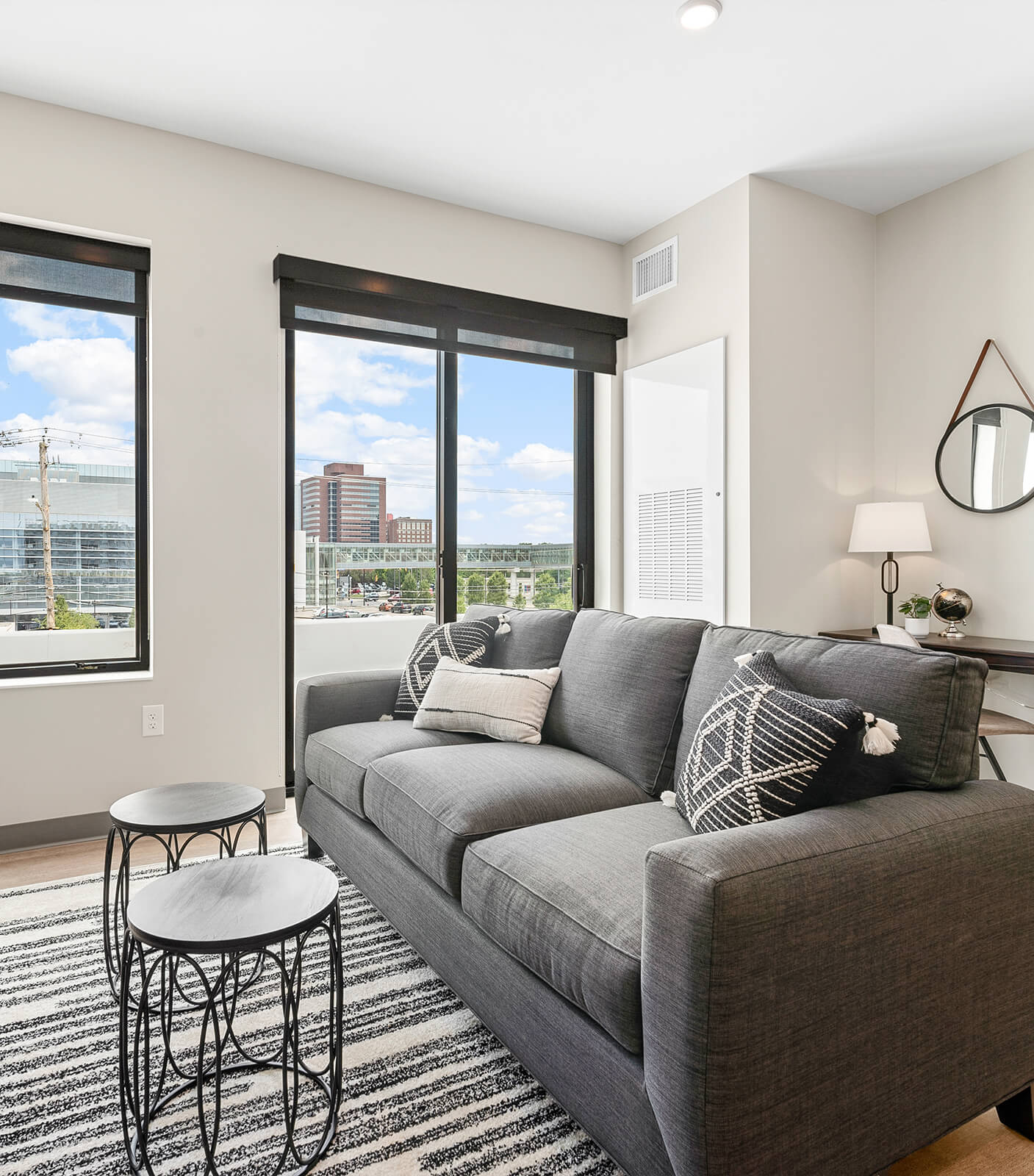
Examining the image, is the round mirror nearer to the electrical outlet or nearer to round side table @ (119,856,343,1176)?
round side table @ (119,856,343,1176)

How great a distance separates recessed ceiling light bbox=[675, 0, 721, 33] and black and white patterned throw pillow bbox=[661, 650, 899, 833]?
2.04 m

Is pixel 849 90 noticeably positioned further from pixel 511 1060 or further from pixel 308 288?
pixel 511 1060

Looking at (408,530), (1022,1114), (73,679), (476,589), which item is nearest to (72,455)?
(73,679)

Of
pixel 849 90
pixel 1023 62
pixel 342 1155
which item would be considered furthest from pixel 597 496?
pixel 342 1155

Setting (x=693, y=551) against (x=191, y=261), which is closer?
(x=191, y=261)

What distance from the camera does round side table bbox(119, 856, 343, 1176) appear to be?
1.26 meters

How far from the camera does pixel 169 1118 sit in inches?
59.1

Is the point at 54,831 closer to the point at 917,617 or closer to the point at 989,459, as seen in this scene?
the point at 917,617

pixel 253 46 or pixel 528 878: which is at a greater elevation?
pixel 253 46

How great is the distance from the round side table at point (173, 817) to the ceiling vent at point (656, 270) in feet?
10.3

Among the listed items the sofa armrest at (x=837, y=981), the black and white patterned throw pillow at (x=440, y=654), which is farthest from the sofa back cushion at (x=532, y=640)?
the sofa armrest at (x=837, y=981)

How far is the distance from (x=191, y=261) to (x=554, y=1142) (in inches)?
126

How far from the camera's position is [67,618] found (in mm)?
3174

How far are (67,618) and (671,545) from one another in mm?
2680
